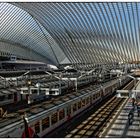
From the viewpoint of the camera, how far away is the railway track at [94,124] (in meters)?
25.4

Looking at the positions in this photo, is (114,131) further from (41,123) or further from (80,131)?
(41,123)

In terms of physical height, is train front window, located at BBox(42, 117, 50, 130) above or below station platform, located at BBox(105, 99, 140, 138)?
above

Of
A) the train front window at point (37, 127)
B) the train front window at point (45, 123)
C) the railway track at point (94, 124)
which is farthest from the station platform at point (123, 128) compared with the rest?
the train front window at point (37, 127)

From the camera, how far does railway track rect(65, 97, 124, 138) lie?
25400 mm

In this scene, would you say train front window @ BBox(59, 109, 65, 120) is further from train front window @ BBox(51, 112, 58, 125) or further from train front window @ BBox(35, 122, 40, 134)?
train front window @ BBox(35, 122, 40, 134)

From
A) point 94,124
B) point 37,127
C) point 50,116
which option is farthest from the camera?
point 94,124

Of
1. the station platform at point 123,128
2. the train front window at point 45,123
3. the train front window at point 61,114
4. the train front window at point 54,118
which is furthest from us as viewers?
the train front window at point 61,114

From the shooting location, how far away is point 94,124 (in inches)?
1139

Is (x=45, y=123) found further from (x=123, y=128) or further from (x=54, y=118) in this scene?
(x=123, y=128)

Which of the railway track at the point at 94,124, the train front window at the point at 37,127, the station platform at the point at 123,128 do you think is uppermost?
the train front window at the point at 37,127

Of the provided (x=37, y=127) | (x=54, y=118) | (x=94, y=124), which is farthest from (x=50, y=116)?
(x=94, y=124)

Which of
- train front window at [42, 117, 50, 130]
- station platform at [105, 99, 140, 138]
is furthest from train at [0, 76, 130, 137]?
station platform at [105, 99, 140, 138]

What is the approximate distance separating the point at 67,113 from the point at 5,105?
28.8 ft

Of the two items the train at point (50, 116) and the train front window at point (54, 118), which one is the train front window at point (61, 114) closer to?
the train at point (50, 116)
